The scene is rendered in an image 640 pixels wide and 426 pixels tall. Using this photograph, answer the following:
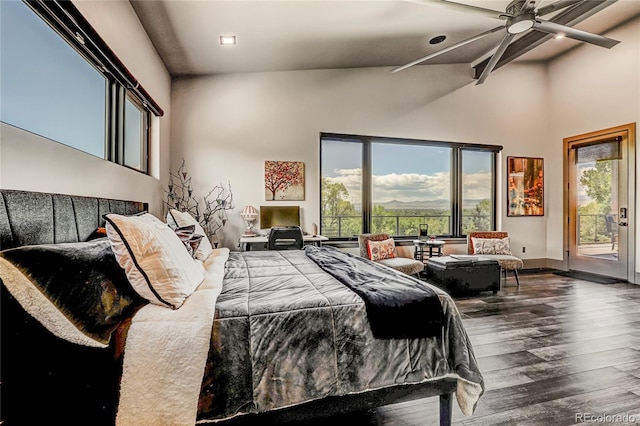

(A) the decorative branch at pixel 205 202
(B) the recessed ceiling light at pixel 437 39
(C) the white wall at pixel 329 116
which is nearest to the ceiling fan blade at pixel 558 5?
(B) the recessed ceiling light at pixel 437 39

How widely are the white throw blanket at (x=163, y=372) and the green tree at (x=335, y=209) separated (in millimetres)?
3964

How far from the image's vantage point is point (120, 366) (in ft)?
3.76

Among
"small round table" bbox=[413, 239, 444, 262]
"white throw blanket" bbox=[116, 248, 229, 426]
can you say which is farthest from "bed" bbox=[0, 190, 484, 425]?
"small round table" bbox=[413, 239, 444, 262]

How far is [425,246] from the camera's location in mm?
5129

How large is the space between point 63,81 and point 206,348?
213 cm

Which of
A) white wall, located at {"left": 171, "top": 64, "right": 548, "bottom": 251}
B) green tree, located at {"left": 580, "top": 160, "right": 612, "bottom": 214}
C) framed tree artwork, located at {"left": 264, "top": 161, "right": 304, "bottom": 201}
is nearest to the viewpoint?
white wall, located at {"left": 171, "top": 64, "right": 548, "bottom": 251}

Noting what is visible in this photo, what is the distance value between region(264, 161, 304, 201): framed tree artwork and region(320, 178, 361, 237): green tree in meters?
0.46

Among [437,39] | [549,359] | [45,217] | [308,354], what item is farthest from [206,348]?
[437,39]

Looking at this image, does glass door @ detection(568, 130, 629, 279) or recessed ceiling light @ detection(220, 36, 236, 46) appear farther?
glass door @ detection(568, 130, 629, 279)

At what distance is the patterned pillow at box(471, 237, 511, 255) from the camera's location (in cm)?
507

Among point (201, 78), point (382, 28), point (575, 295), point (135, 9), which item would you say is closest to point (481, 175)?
point (575, 295)

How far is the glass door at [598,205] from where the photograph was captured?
4.86 meters

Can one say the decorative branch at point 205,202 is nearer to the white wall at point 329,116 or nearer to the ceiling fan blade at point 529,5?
the white wall at point 329,116

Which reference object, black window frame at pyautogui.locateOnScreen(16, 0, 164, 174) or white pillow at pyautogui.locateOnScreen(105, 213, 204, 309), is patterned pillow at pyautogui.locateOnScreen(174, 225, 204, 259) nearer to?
white pillow at pyautogui.locateOnScreen(105, 213, 204, 309)
